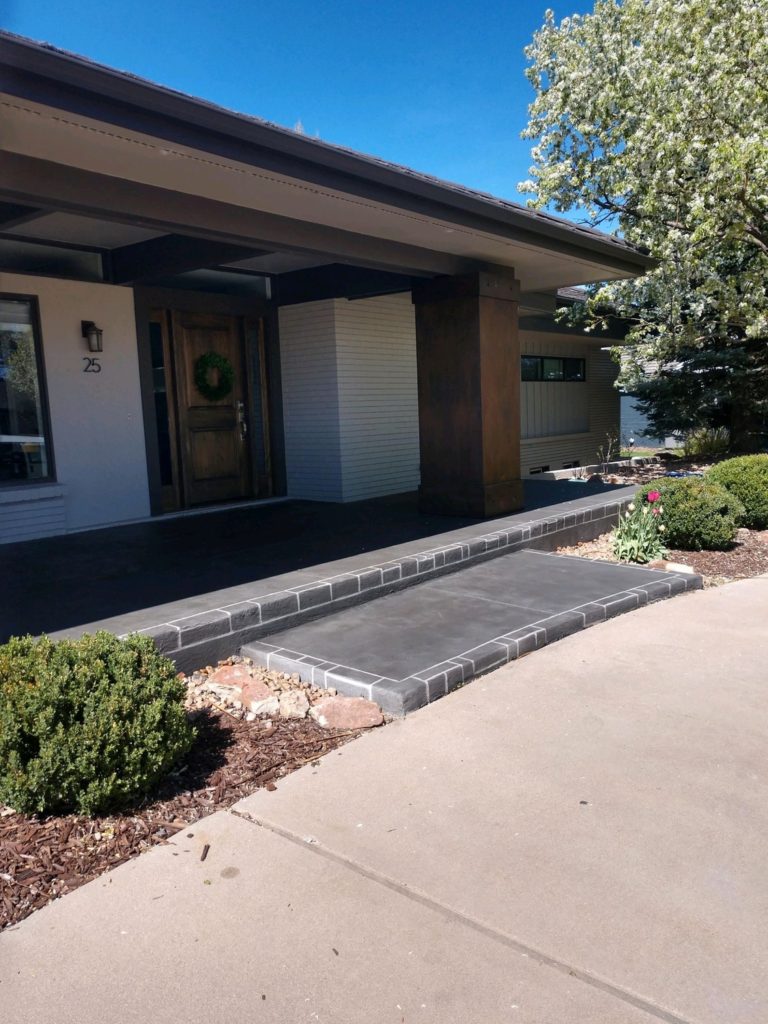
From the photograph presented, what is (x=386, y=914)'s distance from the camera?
2.38 m

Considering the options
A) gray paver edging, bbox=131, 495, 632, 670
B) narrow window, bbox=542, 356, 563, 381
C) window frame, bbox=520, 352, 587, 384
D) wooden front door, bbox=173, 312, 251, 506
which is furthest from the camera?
narrow window, bbox=542, 356, 563, 381

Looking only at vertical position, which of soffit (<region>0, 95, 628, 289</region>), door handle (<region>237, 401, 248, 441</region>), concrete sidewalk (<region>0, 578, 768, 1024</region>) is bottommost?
concrete sidewalk (<region>0, 578, 768, 1024</region>)

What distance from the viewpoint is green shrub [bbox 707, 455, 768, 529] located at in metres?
8.20

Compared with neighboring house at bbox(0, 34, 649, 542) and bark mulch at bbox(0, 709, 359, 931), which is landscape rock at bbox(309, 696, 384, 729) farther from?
neighboring house at bbox(0, 34, 649, 542)

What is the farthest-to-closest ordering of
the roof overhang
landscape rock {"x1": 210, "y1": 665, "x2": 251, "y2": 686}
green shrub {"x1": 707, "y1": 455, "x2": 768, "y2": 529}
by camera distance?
green shrub {"x1": 707, "y1": 455, "x2": 768, "y2": 529} → landscape rock {"x1": 210, "y1": 665, "x2": 251, "y2": 686} → the roof overhang

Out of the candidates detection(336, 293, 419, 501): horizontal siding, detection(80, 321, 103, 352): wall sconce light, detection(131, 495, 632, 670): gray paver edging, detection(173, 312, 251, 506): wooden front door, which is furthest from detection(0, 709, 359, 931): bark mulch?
detection(336, 293, 419, 501): horizontal siding

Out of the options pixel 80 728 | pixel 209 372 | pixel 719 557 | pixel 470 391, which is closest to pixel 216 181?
pixel 80 728

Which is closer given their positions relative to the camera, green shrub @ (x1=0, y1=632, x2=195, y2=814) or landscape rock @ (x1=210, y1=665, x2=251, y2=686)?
green shrub @ (x1=0, y1=632, x2=195, y2=814)

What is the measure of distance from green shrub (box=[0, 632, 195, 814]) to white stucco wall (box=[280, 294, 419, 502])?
6.39 metres

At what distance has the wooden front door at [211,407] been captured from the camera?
28.3ft

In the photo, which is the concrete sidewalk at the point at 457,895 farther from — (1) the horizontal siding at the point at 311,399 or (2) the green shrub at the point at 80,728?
(1) the horizontal siding at the point at 311,399

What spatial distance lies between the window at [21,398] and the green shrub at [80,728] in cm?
467

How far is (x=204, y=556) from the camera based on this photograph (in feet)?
20.5

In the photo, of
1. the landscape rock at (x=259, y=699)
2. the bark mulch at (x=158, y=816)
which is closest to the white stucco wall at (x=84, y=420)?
the landscape rock at (x=259, y=699)
